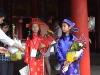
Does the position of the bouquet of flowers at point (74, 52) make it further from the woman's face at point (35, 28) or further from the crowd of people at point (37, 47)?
the woman's face at point (35, 28)

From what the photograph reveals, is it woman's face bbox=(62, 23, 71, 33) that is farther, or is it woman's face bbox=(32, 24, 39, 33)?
woman's face bbox=(32, 24, 39, 33)

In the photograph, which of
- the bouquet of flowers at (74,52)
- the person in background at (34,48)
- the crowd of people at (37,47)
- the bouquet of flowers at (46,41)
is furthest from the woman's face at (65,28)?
the person in background at (34,48)

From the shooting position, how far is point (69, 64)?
485 centimetres

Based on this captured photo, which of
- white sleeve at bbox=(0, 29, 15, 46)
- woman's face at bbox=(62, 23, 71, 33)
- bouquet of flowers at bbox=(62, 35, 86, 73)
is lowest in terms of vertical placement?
bouquet of flowers at bbox=(62, 35, 86, 73)

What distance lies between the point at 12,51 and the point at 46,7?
496 inches

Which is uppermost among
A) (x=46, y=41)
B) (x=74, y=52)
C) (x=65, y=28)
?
(x=65, y=28)

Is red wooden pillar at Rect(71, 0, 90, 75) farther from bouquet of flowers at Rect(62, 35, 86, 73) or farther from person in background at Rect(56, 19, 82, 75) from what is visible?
bouquet of flowers at Rect(62, 35, 86, 73)

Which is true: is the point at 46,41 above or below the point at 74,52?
above

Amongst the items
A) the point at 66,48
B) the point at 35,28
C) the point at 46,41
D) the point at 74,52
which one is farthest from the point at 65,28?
the point at 35,28

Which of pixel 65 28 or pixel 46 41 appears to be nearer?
pixel 65 28

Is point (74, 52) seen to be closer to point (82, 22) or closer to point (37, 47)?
point (37, 47)

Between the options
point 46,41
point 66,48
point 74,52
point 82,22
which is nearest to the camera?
point 74,52

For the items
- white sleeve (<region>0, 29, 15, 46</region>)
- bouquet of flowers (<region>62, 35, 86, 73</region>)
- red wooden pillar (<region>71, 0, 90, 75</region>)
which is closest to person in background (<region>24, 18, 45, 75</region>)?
white sleeve (<region>0, 29, 15, 46</region>)

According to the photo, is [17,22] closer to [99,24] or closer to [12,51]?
[99,24]
